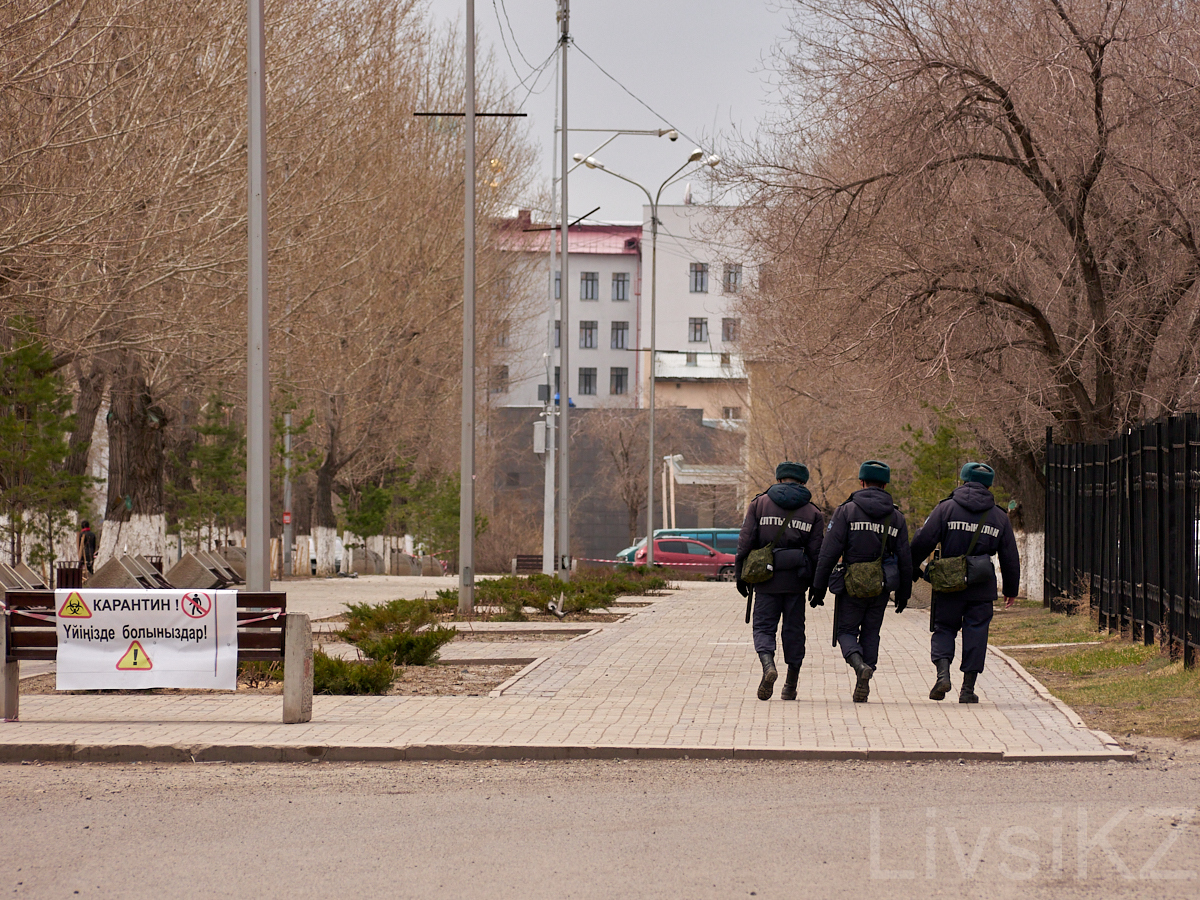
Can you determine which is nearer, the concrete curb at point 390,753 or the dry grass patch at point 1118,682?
the concrete curb at point 390,753

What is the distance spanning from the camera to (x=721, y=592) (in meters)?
32.7

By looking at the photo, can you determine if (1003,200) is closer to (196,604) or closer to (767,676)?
(767,676)

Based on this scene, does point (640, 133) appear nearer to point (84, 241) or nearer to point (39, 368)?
point (39, 368)

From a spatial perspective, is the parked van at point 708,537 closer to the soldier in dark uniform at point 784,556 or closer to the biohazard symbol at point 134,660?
the soldier in dark uniform at point 784,556

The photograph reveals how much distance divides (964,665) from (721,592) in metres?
21.9

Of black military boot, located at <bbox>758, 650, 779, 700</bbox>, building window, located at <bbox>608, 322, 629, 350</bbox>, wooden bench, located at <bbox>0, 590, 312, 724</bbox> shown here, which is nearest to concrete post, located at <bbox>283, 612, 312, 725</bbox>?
wooden bench, located at <bbox>0, 590, 312, 724</bbox>

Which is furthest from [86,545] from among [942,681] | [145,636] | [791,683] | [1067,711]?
[1067,711]

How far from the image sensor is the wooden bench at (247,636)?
9656 mm

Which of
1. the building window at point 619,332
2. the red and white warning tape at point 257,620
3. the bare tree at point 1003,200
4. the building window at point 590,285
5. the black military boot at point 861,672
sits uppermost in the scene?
the building window at point 590,285

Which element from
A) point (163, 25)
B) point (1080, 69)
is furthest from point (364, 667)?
point (1080, 69)

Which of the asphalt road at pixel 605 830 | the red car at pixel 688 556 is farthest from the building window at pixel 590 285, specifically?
the asphalt road at pixel 605 830

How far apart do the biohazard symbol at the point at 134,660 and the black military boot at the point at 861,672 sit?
4.99m

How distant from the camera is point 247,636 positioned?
9.69m

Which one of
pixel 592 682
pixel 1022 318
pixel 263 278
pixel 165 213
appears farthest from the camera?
pixel 1022 318
